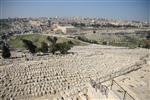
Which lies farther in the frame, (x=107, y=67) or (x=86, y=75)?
(x=107, y=67)

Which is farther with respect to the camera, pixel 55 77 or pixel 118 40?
pixel 118 40

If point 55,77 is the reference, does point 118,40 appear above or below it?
below

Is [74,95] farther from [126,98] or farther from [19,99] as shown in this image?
[126,98]

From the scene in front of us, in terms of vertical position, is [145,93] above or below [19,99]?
above

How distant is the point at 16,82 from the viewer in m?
16.5

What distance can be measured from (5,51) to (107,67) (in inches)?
468

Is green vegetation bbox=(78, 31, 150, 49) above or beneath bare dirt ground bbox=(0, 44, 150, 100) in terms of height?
beneath

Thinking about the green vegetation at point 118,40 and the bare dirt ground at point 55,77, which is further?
the green vegetation at point 118,40

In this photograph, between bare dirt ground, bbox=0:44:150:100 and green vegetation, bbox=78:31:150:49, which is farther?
green vegetation, bbox=78:31:150:49

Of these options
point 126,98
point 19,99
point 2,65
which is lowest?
point 19,99

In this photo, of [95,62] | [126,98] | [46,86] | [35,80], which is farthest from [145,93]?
[95,62]

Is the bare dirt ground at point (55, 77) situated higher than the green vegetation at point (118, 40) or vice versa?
the bare dirt ground at point (55, 77)

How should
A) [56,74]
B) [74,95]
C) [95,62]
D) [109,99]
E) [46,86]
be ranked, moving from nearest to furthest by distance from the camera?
[109,99] → [74,95] → [46,86] → [56,74] → [95,62]

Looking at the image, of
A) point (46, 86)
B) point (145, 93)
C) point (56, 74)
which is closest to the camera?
point (145, 93)
